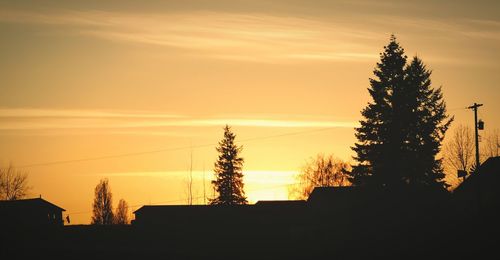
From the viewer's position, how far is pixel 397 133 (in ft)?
230

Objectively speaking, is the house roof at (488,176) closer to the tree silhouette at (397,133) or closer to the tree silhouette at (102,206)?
the tree silhouette at (397,133)

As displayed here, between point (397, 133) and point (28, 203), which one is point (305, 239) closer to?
point (397, 133)

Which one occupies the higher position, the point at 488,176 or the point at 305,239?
the point at 488,176

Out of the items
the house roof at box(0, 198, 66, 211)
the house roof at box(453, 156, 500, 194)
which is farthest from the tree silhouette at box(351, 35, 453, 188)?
the house roof at box(0, 198, 66, 211)

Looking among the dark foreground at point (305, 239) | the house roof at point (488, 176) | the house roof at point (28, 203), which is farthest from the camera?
the house roof at point (28, 203)

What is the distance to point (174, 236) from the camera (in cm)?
5959

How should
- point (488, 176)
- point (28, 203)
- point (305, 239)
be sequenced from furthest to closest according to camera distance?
1. point (28, 203)
2. point (488, 176)
3. point (305, 239)

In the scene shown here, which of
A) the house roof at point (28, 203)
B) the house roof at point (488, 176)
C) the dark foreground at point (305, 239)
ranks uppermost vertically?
the house roof at point (488, 176)

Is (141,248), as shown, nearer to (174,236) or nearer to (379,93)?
(174,236)

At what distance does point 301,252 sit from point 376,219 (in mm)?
10325

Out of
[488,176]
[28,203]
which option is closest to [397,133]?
[488,176]

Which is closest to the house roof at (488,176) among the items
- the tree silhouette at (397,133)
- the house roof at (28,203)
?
the tree silhouette at (397,133)

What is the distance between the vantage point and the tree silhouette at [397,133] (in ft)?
227

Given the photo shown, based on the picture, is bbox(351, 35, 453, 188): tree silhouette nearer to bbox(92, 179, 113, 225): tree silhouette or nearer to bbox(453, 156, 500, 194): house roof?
bbox(453, 156, 500, 194): house roof
